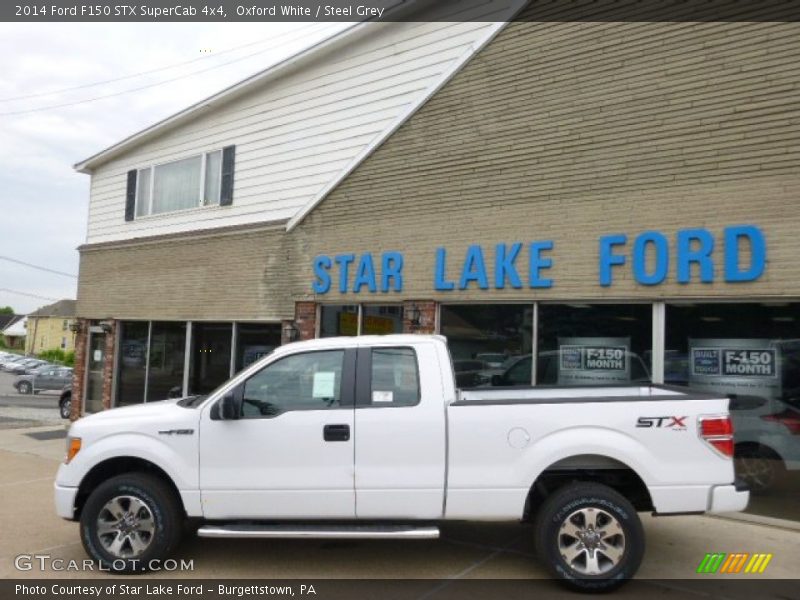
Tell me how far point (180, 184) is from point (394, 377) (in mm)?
9990

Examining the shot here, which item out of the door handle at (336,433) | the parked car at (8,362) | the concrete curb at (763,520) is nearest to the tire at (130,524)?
the door handle at (336,433)

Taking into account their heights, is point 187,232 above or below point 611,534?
above

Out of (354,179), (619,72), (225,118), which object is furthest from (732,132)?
(225,118)

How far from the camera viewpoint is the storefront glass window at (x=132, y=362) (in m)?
13.7

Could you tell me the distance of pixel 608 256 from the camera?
7.98 meters

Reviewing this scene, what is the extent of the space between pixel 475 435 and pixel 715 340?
4.07 meters

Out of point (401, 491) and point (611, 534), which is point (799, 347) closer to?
point (611, 534)

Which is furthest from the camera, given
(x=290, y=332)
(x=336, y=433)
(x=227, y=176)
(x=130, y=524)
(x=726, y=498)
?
(x=227, y=176)

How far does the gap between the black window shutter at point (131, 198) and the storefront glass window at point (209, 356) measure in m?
3.53

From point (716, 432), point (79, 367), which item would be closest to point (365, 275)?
point (716, 432)

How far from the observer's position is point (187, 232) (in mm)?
12906

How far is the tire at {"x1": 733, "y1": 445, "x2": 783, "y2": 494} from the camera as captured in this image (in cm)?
720
